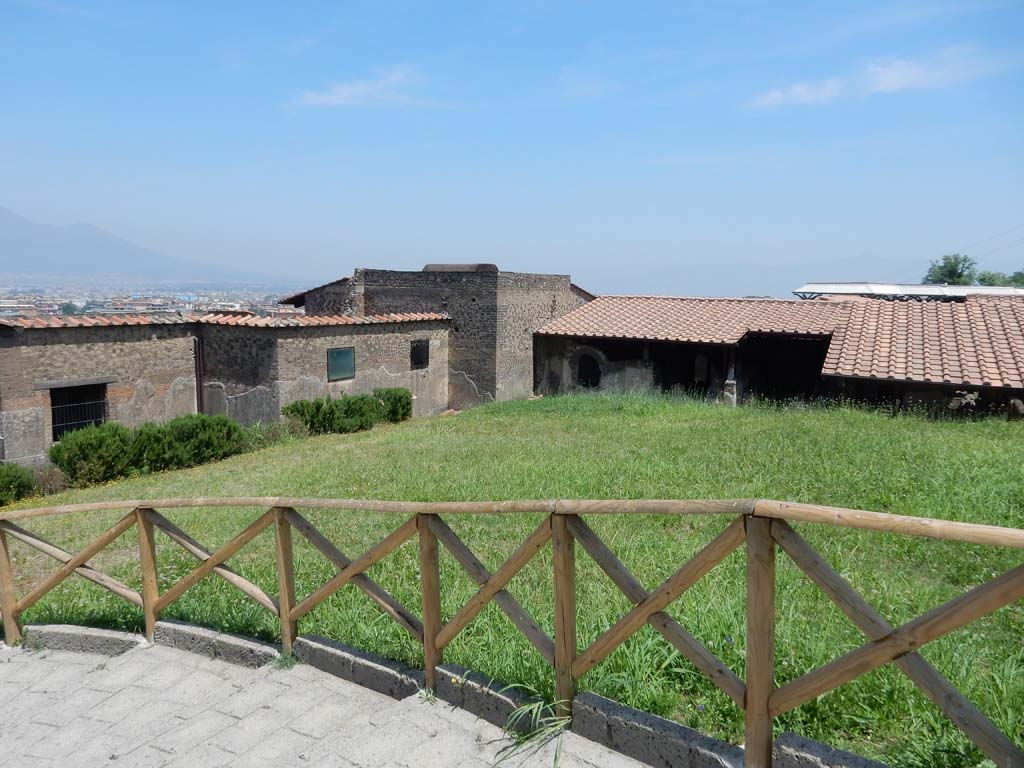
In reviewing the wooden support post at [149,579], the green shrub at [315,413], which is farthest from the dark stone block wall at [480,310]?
the wooden support post at [149,579]

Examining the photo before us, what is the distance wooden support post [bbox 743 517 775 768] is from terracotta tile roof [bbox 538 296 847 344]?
16.5m

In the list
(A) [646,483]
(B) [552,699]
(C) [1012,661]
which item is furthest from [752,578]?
(A) [646,483]

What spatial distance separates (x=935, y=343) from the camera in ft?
52.7

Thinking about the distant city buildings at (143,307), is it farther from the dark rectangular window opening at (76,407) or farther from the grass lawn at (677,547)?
the grass lawn at (677,547)

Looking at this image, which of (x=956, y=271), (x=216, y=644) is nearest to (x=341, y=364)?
(x=216, y=644)

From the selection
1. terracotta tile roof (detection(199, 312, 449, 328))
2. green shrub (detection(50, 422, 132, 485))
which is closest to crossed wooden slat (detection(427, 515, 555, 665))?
green shrub (detection(50, 422, 132, 485))

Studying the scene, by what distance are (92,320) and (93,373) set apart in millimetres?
1205

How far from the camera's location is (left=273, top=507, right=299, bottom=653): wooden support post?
13.3 feet

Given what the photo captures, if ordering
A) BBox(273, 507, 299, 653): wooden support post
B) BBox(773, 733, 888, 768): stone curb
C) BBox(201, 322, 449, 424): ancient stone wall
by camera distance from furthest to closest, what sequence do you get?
BBox(201, 322, 449, 424): ancient stone wall < BBox(273, 507, 299, 653): wooden support post < BBox(773, 733, 888, 768): stone curb

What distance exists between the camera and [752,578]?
2365 mm

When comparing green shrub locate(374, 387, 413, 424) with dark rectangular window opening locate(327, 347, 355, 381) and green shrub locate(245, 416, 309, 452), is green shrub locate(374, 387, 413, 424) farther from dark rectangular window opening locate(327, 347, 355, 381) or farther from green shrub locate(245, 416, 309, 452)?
green shrub locate(245, 416, 309, 452)

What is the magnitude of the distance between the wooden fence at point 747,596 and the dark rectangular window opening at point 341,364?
15.9 metres

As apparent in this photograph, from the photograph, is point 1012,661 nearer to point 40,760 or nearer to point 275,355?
point 40,760

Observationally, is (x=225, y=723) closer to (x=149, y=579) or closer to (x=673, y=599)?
(x=149, y=579)
